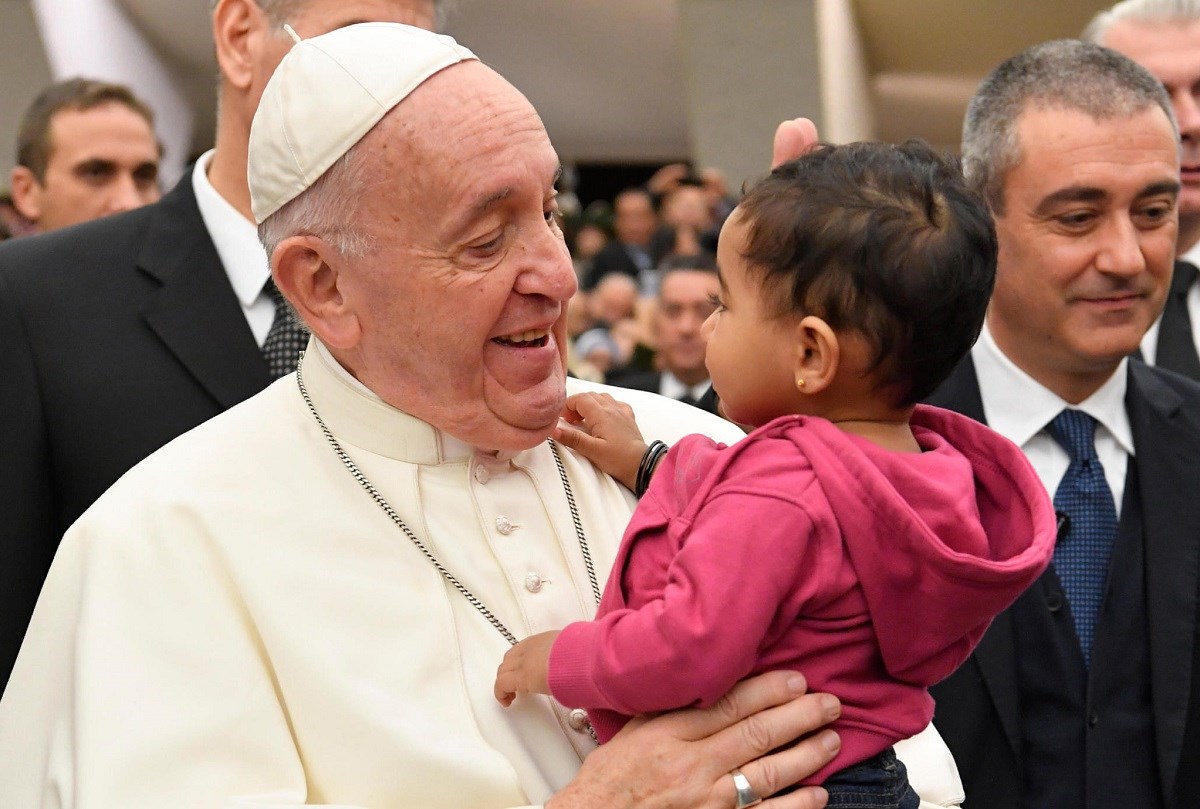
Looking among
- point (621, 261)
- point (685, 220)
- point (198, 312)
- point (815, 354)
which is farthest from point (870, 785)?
point (621, 261)

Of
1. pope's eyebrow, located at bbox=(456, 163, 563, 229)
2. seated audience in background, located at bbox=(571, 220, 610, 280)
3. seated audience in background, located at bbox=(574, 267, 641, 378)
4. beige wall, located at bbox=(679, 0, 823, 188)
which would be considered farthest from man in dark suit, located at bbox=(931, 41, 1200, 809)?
beige wall, located at bbox=(679, 0, 823, 188)

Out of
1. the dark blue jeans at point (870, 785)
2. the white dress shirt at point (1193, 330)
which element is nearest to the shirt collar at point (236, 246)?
the dark blue jeans at point (870, 785)

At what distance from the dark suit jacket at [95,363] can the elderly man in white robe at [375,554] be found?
556 mm

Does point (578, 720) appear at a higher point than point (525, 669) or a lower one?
lower

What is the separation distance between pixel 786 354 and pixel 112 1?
1523 centimetres

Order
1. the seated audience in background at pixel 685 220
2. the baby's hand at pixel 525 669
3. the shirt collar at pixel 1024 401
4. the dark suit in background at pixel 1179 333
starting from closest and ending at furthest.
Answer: the baby's hand at pixel 525 669 → the shirt collar at pixel 1024 401 → the dark suit in background at pixel 1179 333 → the seated audience in background at pixel 685 220

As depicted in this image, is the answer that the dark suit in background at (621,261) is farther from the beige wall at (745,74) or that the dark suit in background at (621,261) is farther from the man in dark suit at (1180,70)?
the man in dark suit at (1180,70)

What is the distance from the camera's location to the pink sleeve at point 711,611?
2041 mm

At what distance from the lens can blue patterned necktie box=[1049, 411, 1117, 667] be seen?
135 inches

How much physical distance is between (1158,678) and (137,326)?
2292 mm

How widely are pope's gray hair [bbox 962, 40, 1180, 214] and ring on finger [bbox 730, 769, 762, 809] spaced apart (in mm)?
1850

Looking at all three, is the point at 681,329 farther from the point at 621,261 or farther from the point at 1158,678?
the point at 621,261

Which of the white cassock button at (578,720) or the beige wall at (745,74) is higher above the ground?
the beige wall at (745,74)

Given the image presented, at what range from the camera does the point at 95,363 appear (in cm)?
325
